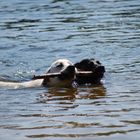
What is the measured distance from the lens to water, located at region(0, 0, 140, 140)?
5504mm

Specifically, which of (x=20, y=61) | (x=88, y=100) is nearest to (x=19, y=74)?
(x=20, y=61)

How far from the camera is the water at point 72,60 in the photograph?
5504 millimetres

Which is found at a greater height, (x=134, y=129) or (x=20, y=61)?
(x=134, y=129)

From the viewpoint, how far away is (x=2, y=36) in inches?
589

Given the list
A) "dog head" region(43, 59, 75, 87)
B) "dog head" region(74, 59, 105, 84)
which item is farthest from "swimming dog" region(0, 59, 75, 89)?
"dog head" region(74, 59, 105, 84)

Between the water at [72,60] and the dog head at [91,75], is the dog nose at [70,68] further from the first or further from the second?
the dog head at [91,75]

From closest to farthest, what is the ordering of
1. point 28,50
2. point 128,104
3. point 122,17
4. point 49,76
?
point 128,104 < point 49,76 < point 28,50 < point 122,17

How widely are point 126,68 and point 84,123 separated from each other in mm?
4463

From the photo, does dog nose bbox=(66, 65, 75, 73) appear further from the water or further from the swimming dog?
the water

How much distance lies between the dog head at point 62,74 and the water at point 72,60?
29cm

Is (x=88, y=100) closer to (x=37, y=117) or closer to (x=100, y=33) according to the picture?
(x=37, y=117)

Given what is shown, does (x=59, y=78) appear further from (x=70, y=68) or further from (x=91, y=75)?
(x=91, y=75)

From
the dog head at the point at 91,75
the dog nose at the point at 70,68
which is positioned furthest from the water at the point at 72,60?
the dog nose at the point at 70,68

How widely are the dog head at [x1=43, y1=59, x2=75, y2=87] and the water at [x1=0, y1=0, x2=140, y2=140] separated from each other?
29cm
